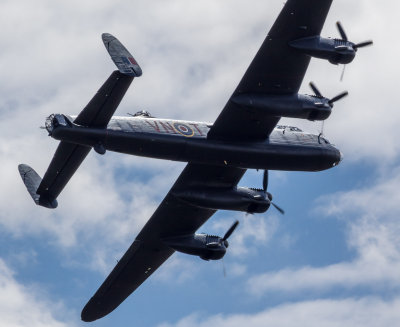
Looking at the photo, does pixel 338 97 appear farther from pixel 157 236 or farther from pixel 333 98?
pixel 157 236

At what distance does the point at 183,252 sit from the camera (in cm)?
5997

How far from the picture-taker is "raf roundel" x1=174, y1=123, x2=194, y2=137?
172 feet

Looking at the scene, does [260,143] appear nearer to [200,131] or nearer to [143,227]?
[200,131]

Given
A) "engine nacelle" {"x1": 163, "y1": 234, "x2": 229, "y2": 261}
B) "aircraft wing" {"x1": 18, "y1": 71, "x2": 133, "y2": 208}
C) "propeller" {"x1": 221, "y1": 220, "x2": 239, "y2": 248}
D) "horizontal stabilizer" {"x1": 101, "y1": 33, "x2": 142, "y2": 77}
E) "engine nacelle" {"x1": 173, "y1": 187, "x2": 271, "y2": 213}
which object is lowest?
"engine nacelle" {"x1": 163, "y1": 234, "x2": 229, "y2": 261}

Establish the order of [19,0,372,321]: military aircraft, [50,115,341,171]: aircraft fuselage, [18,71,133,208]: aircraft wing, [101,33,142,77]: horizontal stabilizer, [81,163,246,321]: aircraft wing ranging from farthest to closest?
[81,163,246,321]: aircraft wing → [50,115,341,171]: aircraft fuselage → [19,0,372,321]: military aircraft → [18,71,133,208]: aircraft wing → [101,33,142,77]: horizontal stabilizer

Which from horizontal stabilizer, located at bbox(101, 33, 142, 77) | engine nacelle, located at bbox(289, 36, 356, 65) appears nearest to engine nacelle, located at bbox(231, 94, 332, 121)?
engine nacelle, located at bbox(289, 36, 356, 65)

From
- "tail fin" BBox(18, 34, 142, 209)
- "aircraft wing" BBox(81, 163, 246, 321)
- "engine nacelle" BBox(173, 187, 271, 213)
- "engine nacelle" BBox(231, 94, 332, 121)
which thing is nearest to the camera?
"tail fin" BBox(18, 34, 142, 209)

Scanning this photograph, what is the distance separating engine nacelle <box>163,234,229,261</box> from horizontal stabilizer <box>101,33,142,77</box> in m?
15.6

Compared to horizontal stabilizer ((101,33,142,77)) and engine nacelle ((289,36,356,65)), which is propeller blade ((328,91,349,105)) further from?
horizontal stabilizer ((101,33,142,77))

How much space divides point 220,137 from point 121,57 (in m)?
8.72

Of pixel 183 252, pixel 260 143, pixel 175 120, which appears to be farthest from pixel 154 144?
pixel 183 252

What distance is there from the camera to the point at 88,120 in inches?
1940

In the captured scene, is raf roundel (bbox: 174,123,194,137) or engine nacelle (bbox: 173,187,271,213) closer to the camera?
raf roundel (bbox: 174,123,194,137)

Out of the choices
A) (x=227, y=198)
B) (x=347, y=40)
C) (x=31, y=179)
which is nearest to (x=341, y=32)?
(x=347, y=40)
